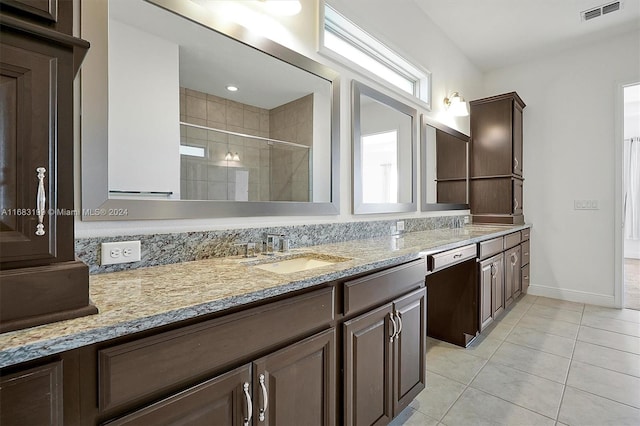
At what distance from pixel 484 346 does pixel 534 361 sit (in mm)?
329

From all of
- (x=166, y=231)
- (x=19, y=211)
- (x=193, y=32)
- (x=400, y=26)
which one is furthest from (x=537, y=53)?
(x=19, y=211)

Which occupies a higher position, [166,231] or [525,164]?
[525,164]

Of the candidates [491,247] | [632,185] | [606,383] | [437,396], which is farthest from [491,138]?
[632,185]

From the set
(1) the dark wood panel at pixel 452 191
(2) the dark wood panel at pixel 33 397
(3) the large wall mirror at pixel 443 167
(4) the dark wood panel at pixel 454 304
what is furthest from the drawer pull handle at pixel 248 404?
(1) the dark wood panel at pixel 452 191

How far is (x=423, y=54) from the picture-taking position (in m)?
2.84

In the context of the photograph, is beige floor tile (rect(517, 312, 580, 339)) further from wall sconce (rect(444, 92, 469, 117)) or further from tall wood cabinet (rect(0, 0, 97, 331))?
tall wood cabinet (rect(0, 0, 97, 331))

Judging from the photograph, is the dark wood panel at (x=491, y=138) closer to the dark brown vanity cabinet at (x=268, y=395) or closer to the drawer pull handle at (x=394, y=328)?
the drawer pull handle at (x=394, y=328)

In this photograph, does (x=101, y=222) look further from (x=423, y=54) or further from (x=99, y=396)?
(x=423, y=54)

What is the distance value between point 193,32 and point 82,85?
0.54 m

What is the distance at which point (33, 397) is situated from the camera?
0.54 m

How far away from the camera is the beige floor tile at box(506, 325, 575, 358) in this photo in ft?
7.63

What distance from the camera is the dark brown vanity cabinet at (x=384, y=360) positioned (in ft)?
3.99

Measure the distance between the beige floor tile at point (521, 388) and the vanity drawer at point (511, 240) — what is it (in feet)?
4.03

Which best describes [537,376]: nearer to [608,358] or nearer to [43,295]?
[608,358]
